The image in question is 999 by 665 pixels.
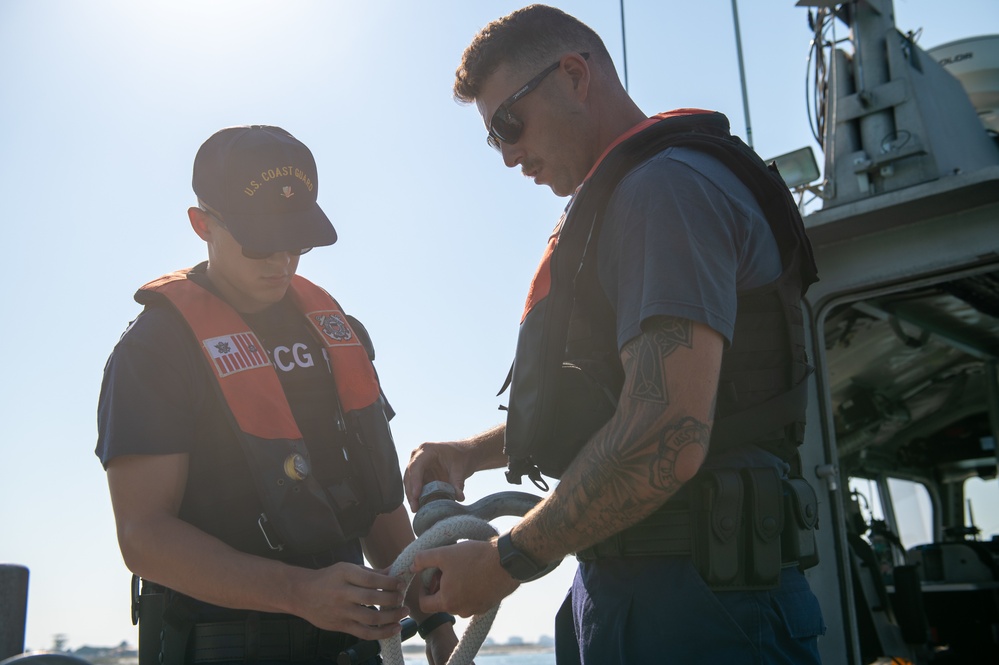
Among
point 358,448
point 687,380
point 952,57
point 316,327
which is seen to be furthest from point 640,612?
point 952,57

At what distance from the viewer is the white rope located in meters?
2.12

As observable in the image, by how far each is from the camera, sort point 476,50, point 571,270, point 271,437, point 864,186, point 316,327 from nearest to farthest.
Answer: point 571,270, point 271,437, point 476,50, point 316,327, point 864,186

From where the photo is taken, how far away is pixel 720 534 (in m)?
1.87

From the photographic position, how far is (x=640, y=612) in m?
1.93

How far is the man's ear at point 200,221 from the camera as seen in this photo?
2.52 m

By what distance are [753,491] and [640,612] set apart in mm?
342

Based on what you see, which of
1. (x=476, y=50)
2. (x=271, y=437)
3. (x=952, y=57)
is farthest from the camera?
(x=952, y=57)

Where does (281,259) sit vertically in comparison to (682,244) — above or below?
above

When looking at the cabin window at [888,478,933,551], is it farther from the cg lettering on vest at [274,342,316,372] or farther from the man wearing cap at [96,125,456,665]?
the cg lettering on vest at [274,342,316,372]

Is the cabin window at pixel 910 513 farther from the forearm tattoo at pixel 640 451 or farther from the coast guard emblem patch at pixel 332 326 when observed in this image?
the forearm tattoo at pixel 640 451

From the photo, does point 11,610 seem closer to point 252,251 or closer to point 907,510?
point 252,251

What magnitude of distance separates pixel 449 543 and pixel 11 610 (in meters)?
1.26

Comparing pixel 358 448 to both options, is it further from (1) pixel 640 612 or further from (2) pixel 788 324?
(2) pixel 788 324

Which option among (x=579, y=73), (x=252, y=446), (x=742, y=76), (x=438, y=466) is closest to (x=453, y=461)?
(x=438, y=466)
